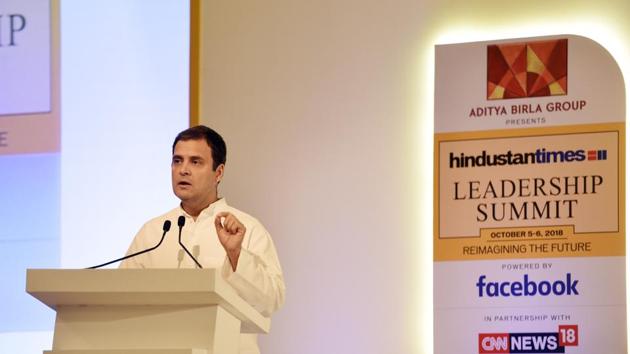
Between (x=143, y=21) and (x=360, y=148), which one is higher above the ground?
(x=143, y=21)

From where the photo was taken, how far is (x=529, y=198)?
4703 mm

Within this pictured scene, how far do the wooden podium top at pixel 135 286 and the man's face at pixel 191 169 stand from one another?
912mm

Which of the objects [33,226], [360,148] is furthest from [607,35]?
[33,226]

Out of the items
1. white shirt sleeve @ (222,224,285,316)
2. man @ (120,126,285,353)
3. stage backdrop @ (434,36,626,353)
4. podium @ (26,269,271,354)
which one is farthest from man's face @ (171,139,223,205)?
stage backdrop @ (434,36,626,353)

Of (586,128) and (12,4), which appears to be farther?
(12,4)

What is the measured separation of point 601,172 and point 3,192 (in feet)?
8.06

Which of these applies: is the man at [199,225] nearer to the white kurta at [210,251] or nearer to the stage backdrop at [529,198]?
the white kurta at [210,251]

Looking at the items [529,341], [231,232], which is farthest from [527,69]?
[231,232]

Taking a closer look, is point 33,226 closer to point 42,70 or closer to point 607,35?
point 42,70

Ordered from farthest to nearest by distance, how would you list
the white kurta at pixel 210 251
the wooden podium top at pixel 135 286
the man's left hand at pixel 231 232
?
the white kurta at pixel 210 251 → the man's left hand at pixel 231 232 → the wooden podium top at pixel 135 286

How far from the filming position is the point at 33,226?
5211mm

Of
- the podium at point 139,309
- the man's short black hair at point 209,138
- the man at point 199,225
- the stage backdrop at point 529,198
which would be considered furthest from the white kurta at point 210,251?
the stage backdrop at point 529,198

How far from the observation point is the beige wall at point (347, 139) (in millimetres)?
4828

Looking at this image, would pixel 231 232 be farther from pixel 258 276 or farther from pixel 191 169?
pixel 191 169
